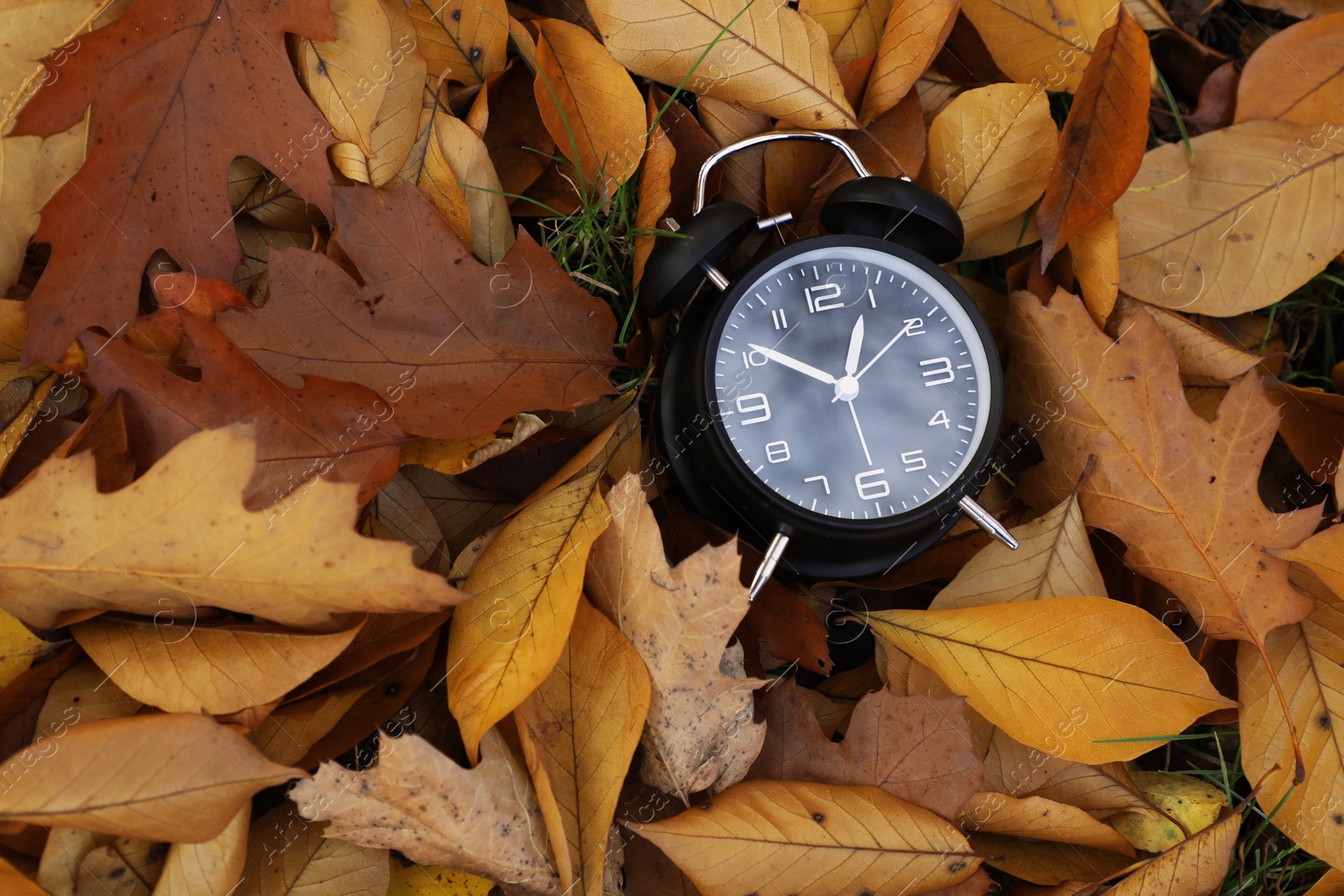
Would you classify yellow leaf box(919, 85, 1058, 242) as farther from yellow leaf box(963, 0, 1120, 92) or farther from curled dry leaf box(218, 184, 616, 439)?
curled dry leaf box(218, 184, 616, 439)

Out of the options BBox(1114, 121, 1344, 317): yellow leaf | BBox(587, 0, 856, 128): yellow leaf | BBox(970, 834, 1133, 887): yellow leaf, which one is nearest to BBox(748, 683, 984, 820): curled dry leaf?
BBox(970, 834, 1133, 887): yellow leaf

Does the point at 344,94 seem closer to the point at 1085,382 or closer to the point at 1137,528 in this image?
the point at 1085,382

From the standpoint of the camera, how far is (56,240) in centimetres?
136

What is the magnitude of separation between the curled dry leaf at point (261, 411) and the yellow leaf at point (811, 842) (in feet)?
2.13

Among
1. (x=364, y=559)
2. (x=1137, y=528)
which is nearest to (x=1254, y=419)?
(x=1137, y=528)

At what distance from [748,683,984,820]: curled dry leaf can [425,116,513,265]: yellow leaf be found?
867 mm

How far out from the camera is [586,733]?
1.34 meters

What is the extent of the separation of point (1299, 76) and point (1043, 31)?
47cm

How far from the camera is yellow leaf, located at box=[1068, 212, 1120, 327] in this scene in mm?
1553

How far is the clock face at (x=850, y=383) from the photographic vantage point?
1.46 meters

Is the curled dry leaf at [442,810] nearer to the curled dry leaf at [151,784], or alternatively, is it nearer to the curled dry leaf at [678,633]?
the curled dry leaf at [151,784]

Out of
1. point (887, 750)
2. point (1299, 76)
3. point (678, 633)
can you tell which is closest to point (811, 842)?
point (887, 750)

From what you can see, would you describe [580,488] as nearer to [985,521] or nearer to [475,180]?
[475,180]

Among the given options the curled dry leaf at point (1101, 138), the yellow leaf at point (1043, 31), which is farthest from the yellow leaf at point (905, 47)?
the curled dry leaf at point (1101, 138)
